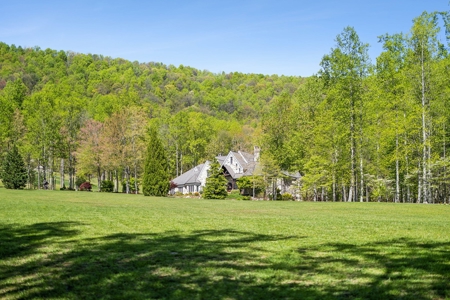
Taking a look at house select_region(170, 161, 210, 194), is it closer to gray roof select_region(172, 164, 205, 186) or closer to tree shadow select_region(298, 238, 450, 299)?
gray roof select_region(172, 164, 205, 186)

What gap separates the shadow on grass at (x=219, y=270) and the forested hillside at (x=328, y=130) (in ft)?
88.3

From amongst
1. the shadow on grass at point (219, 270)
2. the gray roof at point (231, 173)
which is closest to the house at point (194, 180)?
the gray roof at point (231, 173)

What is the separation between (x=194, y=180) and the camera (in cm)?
6706

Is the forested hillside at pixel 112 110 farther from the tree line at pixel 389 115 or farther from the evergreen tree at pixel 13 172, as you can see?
the tree line at pixel 389 115

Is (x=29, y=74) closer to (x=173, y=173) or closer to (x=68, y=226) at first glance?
(x=173, y=173)

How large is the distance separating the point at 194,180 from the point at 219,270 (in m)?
61.0

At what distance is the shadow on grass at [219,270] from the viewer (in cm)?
526

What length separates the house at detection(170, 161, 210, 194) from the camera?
219 ft

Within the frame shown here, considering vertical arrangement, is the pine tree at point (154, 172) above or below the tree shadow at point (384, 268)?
above

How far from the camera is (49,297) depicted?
5.03 m

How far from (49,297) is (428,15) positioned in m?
35.5

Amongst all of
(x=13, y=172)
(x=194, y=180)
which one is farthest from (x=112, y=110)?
(x=13, y=172)

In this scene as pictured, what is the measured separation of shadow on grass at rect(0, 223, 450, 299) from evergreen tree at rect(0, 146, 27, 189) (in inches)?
1578

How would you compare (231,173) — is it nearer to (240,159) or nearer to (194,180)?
(240,159)
